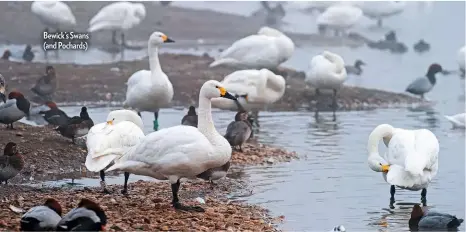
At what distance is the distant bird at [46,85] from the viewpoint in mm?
19428

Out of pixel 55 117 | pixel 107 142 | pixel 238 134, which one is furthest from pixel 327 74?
pixel 107 142

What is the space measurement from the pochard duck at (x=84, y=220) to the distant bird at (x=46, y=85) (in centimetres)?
1121

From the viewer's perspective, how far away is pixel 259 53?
21625 millimetres

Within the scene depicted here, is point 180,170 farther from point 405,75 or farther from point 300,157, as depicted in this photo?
point 405,75

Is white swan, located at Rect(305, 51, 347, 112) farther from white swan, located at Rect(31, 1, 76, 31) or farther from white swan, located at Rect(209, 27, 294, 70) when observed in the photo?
white swan, located at Rect(31, 1, 76, 31)

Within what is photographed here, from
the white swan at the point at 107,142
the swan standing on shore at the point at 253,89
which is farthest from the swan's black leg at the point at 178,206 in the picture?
the swan standing on shore at the point at 253,89

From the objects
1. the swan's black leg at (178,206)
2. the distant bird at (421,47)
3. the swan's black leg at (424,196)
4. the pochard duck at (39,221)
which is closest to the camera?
the pochard duck at (39,221)

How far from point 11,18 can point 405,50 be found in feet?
40.2

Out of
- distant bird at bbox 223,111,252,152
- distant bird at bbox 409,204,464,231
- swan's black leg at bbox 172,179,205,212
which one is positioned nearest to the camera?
distant bird at bbox 409,204,464,231

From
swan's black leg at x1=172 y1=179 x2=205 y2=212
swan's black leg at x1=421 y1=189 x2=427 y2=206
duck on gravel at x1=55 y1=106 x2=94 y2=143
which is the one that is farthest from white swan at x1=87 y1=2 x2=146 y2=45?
swan's black leg at x1=172 y1=179 x2=205 y2=212

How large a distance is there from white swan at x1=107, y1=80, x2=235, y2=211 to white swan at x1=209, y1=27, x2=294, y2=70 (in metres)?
10.8

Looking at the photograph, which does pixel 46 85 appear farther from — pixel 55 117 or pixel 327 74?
pixel 327 74

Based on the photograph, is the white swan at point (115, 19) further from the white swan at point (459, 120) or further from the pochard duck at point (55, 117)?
the white swan at point (459, 120)

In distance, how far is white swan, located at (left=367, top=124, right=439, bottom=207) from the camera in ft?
37.8
